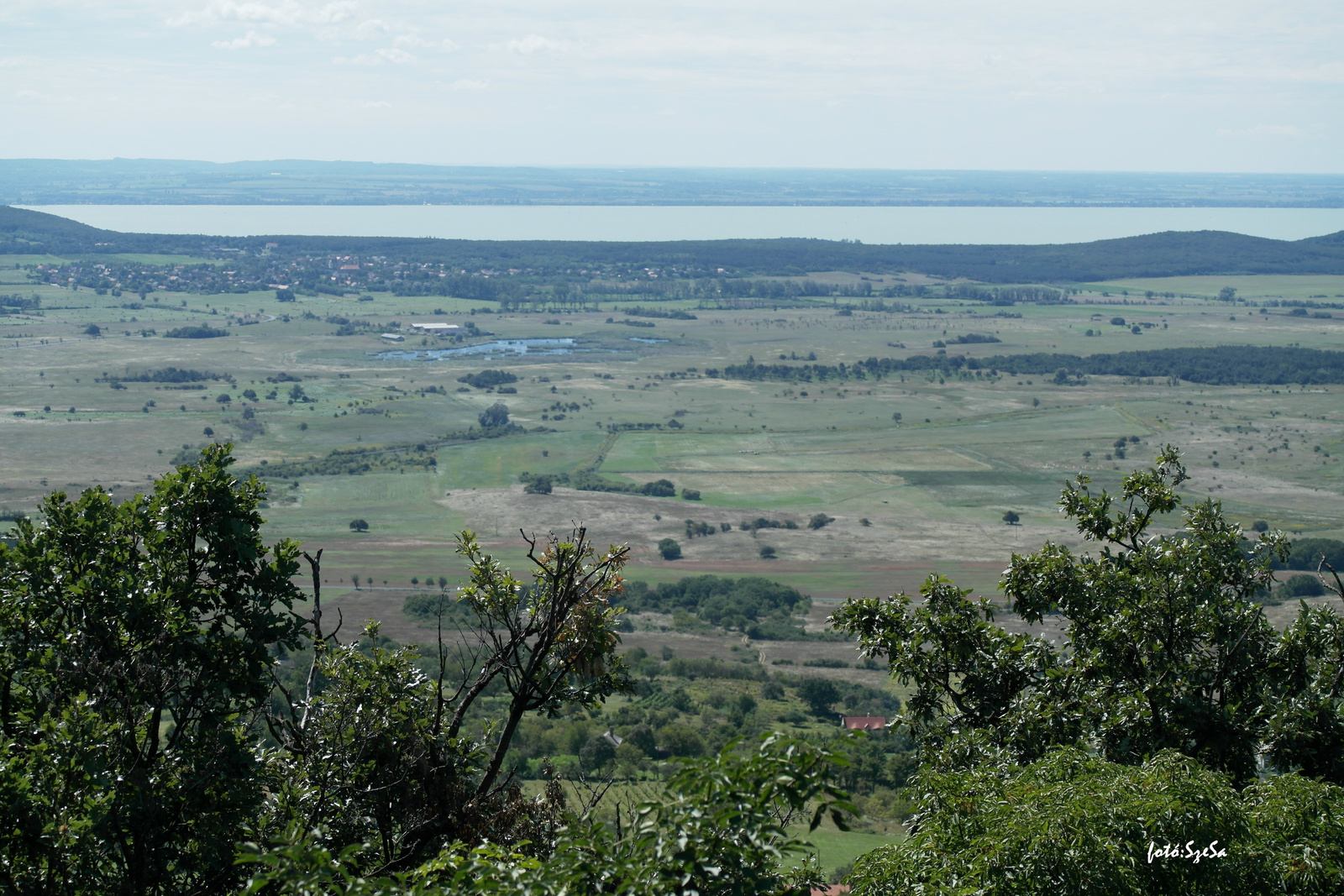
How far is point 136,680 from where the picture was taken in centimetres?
859

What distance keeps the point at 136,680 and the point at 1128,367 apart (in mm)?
120540

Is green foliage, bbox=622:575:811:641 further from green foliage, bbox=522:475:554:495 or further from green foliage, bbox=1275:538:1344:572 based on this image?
green foliage, bbox=1275:538:1344:572

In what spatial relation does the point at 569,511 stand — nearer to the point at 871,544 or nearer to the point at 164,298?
the point at 871,544

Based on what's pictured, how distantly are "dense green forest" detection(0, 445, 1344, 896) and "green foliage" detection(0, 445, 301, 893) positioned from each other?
0.09 ft

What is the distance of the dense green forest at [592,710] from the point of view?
613 centimetres

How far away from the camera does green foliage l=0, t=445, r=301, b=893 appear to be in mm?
7594

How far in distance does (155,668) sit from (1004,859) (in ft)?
20.6

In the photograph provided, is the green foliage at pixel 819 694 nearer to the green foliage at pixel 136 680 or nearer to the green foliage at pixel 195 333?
the green foliage at pixel 136 680

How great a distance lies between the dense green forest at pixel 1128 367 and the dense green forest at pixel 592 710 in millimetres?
101495

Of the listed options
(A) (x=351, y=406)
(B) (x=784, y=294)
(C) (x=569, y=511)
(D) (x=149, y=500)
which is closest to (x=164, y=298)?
(A) (x=351, y=406)

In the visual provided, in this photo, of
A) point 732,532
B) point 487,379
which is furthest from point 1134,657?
point 487,379

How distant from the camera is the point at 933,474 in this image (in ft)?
249

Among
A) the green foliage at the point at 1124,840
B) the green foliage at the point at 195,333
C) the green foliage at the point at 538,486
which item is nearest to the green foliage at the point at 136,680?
the green foliage at the point at 1124,840

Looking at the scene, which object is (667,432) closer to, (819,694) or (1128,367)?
(819,694)
